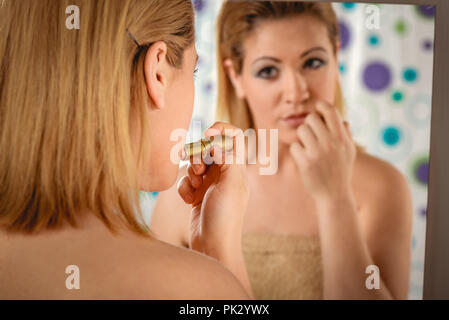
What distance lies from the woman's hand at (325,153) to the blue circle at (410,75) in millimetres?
215

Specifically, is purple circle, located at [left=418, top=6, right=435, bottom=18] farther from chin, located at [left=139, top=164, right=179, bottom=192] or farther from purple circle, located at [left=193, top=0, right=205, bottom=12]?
chin, located at [left=139, top=164, right=179, bottom=192]

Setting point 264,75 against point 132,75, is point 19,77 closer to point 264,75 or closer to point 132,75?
point 132,75

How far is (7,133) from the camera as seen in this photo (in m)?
0.93

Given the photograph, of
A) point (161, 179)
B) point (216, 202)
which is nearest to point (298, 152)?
point (216, 202)

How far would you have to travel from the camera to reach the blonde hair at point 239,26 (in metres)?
1.12

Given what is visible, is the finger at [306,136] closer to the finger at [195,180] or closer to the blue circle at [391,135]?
the blue circle at [391,135]

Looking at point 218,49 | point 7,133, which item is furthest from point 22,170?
point 218,49

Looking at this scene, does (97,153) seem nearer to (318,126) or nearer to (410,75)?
(318,126)

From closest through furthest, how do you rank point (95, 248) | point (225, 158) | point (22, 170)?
point (95, 248) < point (22, 170) < point (225, 158)

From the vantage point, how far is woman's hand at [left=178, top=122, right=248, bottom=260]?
106 cm

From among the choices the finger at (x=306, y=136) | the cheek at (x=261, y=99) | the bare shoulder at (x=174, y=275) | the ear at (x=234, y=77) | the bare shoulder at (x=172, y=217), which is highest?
the ear at (x=234, y=77)

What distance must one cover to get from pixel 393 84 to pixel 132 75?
0.71 meters

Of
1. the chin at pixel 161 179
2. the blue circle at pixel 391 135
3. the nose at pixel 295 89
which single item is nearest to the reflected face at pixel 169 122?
the chin at pixel 161 179

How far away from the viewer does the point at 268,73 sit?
44.3 inches
